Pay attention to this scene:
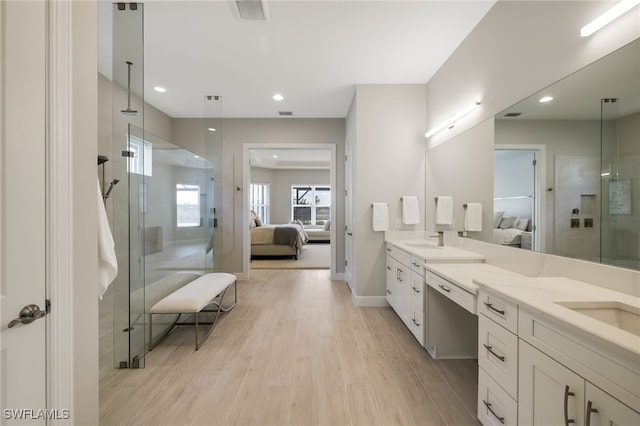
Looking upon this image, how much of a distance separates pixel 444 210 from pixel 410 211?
49 cm

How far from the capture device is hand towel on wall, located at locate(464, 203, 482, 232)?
93.4 inches

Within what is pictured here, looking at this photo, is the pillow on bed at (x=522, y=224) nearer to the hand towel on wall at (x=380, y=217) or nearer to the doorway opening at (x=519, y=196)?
the doorway opening at (x=519, y=196)

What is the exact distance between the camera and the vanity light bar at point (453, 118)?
7.94 ft

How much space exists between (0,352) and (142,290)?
4.73 feet

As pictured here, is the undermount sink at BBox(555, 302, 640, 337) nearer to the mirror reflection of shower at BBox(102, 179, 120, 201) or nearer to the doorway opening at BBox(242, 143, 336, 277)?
the mirror reflection of shower at BBox(102, 179, 120, 201)

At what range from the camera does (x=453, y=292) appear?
180 centimetres

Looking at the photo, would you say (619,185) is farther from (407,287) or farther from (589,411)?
(407,287)

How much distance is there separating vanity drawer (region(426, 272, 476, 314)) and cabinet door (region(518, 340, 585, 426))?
426 millimetres

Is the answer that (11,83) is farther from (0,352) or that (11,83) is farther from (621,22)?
(621,22)

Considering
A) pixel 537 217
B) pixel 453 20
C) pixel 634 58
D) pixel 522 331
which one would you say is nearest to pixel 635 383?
pixel 522 331

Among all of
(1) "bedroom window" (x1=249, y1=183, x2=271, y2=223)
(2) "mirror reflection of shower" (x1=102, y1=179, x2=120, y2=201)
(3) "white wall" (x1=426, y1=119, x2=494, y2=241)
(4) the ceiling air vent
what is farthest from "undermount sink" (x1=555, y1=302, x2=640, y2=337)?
(1) "bedroom window" (x1=249, y1=183, x2=271, y2=223)

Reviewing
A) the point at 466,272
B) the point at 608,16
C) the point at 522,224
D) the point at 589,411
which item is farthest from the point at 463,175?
the point at 589,411

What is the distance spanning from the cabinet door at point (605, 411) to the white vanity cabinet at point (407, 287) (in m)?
1.40

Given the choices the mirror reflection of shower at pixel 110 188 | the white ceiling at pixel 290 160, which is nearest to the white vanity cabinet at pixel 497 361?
the mirror reflection of shower at pixel 110 188
